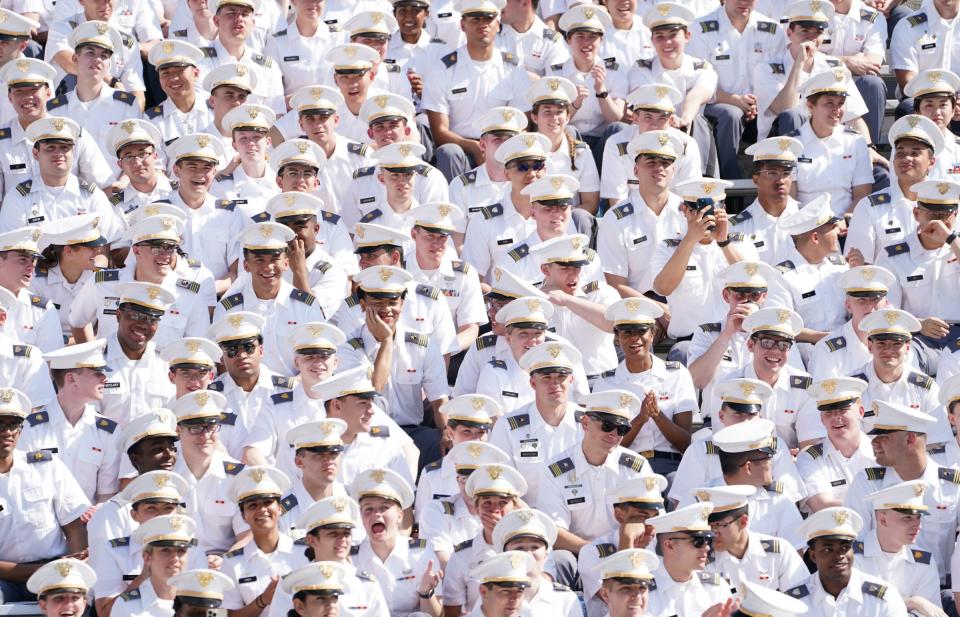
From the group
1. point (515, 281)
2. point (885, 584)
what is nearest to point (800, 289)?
point (515, 281)

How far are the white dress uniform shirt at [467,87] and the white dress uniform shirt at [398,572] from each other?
13.6 feet

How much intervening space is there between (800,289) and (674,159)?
1121 mm

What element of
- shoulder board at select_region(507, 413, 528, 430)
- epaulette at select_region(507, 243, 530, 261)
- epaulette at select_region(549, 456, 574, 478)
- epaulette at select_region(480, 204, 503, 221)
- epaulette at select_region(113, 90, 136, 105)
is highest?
epaulette at select_region(113, 90, 136, 105)

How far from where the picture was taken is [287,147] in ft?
42.3

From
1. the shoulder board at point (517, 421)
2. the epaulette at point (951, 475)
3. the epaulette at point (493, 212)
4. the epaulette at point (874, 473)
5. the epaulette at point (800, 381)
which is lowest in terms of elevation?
the epaulette at point (951, 475)

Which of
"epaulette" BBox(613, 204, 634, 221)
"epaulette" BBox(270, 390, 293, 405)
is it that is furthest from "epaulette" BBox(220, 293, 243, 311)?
"epaulette" BBox(613, 204, 634, 221)

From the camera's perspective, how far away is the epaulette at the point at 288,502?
10.7m

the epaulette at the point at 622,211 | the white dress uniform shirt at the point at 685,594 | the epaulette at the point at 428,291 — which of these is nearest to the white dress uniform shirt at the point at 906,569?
the white dress uniform shirt at the point at 685,594

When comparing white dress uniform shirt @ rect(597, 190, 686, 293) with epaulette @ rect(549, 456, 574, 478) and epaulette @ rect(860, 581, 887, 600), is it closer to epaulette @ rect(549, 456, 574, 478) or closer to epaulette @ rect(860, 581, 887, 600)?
epaulette @ rect(549, 456, 574, 478)

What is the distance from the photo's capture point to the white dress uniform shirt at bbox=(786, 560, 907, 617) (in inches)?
401

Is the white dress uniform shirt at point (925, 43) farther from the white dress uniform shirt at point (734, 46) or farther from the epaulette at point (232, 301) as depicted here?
the epaulette at point (232, 301)

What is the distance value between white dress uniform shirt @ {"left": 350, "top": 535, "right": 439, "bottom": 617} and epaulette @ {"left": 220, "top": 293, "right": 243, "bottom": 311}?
7.07ft

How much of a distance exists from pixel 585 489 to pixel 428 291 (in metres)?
1.81

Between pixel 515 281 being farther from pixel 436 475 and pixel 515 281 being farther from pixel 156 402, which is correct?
pixel 156 402
